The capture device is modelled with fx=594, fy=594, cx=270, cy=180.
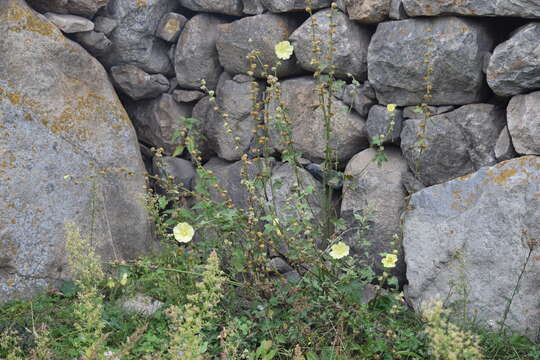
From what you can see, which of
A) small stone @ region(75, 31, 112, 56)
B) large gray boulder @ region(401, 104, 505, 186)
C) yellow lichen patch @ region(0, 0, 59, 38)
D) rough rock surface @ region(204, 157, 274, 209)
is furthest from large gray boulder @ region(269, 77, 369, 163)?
yellow lichen patch @ region(0, 0, 59, 38)

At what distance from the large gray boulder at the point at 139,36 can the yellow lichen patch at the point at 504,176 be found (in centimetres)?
231

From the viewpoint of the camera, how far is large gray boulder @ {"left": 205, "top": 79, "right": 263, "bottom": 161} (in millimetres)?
3768

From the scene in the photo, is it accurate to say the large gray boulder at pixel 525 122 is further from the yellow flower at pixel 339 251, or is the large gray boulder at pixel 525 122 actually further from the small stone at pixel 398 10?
the yellow flower at pixel 339 251

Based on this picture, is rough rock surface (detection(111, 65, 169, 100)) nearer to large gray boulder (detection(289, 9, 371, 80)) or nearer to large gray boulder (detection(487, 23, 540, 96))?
large gray boulder (detection(289, 9, 371, 80))

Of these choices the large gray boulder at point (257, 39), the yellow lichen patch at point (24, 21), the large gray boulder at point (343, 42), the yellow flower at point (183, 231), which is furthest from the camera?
the large gray boulder at point (257, 39)

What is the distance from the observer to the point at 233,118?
3.81 meters

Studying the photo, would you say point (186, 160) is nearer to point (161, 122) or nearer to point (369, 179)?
point (161, 122)

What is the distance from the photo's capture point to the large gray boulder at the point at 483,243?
2.78m

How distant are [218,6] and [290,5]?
0.56 m

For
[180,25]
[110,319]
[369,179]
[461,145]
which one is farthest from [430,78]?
[110,319]

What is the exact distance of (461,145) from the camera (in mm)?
3037

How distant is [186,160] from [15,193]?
120 centimetres

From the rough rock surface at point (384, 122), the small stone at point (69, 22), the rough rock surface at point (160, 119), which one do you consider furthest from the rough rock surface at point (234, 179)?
the small stone at point (69, 22)

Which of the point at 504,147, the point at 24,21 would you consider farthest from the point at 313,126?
the point at 24,21
